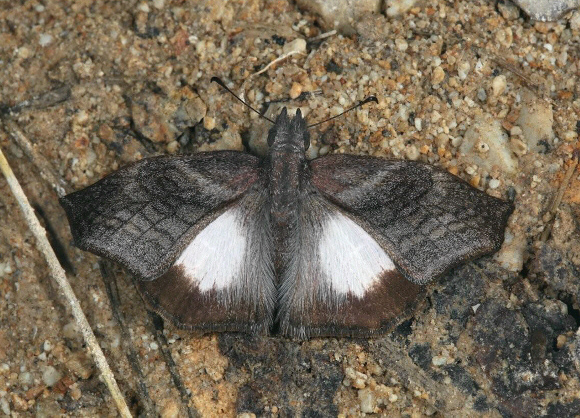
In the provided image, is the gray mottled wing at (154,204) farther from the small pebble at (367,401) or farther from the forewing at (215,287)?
the small pebble at (367,401)

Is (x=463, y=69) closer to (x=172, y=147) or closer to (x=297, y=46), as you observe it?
(x=297, y=46)

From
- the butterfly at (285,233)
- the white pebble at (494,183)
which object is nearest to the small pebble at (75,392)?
the butterfly at (285,233)

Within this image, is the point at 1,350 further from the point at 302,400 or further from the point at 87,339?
the point at 302,400

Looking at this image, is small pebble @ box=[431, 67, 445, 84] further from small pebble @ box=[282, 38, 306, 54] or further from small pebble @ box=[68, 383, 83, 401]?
small pebble @ box=[68, 383, 83, 401]

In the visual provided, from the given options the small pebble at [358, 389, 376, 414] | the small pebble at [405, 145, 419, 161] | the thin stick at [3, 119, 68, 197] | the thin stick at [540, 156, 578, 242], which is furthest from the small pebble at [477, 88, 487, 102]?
the thin stick at [3, 119, 68, 197]

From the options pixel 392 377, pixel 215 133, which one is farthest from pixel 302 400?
pixel 215 133

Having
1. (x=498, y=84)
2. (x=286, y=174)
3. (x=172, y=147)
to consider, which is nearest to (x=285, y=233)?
(x=286, y=174)
